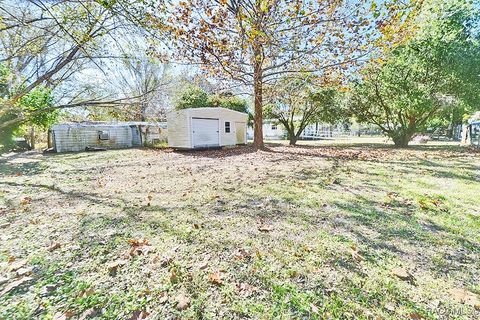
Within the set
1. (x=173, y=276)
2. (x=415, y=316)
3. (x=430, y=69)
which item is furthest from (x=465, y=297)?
(x=430, y=69)

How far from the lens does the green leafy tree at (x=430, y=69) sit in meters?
10.0

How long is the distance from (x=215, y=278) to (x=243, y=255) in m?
0.39

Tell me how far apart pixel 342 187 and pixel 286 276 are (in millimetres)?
3125

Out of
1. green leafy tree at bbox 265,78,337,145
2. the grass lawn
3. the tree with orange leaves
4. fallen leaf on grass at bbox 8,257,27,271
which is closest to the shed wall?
green leafy tree at bbox 265,78,337,145

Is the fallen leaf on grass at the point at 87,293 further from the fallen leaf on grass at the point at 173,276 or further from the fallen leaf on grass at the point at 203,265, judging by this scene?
the fallen leaf on grass at the point at 203,265

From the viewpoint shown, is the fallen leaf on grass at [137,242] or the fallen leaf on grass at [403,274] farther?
the fallen leaf on grass at [137,242]

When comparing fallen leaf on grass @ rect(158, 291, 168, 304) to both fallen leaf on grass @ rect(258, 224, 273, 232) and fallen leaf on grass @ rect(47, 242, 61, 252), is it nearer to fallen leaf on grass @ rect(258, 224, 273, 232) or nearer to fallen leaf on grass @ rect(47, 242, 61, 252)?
fallen leaf on grass @ rect(258, 224, 273, 232)

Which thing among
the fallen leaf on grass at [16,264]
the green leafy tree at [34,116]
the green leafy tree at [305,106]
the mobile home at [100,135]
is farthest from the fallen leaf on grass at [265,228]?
the mobile home at [100,135]

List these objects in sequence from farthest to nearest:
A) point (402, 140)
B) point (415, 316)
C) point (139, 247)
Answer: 1. point (402, 140)
2. point (139, 247)
3. point (415, 316)

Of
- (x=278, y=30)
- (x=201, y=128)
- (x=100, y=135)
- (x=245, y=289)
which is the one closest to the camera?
(x=245, y=289)

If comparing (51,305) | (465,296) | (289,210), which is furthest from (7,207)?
(465,296)

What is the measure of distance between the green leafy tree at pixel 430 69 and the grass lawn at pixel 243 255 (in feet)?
25.8

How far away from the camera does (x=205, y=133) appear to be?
1391 cm

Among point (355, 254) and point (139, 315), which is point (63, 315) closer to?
point (139, 315)
